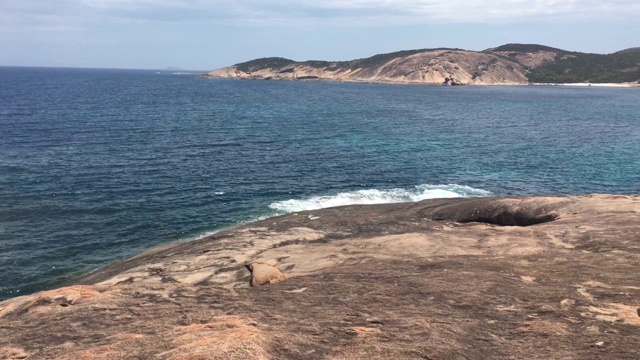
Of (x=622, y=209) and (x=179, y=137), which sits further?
(x=179, y=137)

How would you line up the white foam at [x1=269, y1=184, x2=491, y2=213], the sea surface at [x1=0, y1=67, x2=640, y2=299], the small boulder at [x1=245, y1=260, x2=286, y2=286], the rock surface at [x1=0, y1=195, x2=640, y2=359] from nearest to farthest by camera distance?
the rock surface at [x1=0, y1=195, x2=640, y2=359]
the small boulder at [x1=245, y1=260, x2=286, y2=286]
the sea surface at [x1=0, y1=67, x2=640, y2=299]
the white foam at [x1=269, y1=184, x2=491, y2=213]

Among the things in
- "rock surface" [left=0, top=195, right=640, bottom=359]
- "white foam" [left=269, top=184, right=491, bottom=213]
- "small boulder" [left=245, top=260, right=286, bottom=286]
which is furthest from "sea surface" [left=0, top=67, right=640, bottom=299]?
"small boulder" [left=245, top=260, right=286, bottom=286]

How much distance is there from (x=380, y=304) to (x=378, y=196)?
106 ft

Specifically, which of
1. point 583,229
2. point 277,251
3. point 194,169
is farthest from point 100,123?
point 583,229

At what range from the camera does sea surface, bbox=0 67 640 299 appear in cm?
3681

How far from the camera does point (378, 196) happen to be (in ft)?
152

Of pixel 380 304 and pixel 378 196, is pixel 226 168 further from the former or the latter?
pixel 380 304

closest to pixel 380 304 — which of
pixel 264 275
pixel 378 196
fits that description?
pixel 264 275

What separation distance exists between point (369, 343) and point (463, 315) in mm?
3583

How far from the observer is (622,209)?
84.9 ft

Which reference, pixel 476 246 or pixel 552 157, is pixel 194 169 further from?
pixel 552 157

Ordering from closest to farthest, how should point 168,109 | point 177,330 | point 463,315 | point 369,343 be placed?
point 369,343 → point 177,330 → point 463,315 → point 168,109

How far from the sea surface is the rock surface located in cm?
1334

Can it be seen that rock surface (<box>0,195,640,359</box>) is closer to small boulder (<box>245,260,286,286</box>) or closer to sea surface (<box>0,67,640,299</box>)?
small boulder (<box>245,260,286,286</box>)
